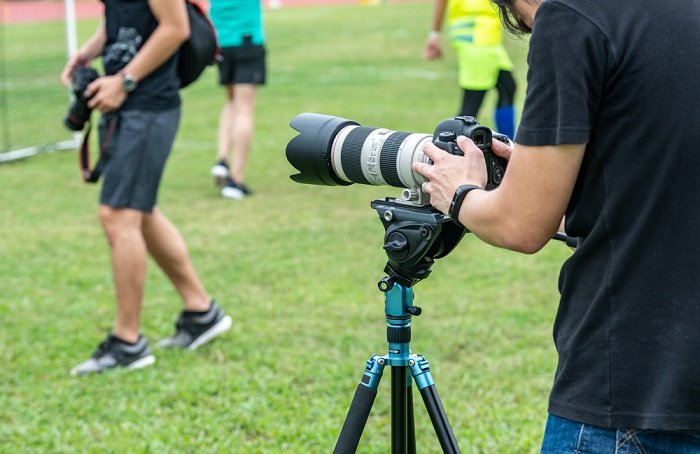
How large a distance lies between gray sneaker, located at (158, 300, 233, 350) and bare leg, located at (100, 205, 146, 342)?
287mm

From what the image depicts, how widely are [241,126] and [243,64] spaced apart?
0.50 m

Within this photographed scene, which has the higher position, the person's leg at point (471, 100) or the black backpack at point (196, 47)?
the black backpack at point (196, 47)

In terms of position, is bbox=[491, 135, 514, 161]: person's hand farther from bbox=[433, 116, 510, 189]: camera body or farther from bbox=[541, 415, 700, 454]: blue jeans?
bbox=[541, 415, 700, 454]: blue jeans

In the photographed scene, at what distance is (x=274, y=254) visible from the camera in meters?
6.47

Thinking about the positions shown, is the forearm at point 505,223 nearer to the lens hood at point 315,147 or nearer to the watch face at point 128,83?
the lens hood at point 315,147

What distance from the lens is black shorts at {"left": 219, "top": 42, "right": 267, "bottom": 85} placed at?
817 cm

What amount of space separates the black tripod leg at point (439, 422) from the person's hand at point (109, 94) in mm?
2535

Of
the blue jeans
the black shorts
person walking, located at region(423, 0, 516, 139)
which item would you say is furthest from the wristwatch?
the black shorts

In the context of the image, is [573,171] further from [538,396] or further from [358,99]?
[358,99]

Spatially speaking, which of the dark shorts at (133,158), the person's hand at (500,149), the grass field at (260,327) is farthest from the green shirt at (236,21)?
the person's hand at (500,149)

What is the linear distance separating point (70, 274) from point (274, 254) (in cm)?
123

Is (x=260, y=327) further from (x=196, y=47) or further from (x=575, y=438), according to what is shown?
(x=575, y=438)

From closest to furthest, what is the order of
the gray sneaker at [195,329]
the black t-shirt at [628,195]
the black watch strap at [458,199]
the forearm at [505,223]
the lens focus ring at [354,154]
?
the black t-shirt at [628,195] < the forearm at [505,223] < the black watch strap at [458,199] < the lens focus ring at [354,154] < the gray sneaker at [195,329]

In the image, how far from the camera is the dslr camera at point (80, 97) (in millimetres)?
4656
